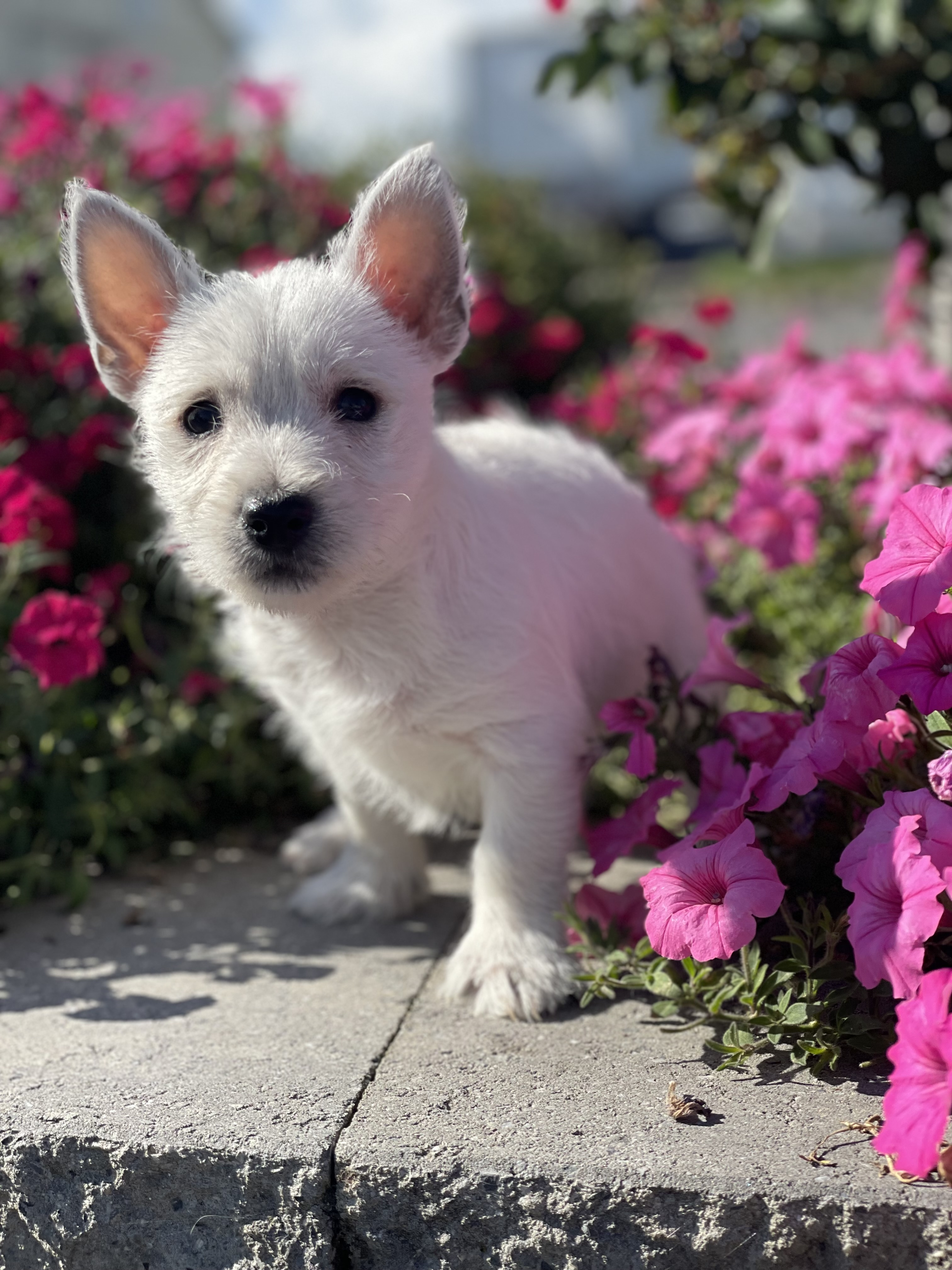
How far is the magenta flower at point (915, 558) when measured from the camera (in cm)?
209

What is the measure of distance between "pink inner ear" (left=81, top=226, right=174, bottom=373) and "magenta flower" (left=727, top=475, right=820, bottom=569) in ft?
5.93

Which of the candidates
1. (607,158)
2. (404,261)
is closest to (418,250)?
(404,261)

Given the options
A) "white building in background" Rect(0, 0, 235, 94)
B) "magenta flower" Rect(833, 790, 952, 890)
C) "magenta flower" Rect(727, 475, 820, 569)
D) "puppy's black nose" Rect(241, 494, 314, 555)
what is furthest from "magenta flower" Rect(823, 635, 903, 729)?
"white building in background" Rect(0, 0, 235, 94)

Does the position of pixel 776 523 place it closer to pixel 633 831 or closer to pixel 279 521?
pixel 633 831

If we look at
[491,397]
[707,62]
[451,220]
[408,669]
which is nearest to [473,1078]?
[408,669]

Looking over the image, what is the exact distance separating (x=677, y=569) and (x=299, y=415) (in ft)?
5.29

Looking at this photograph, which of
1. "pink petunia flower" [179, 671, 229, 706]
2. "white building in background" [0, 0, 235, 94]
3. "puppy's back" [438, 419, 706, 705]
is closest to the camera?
"puppy's back" [438, 419, 706, 705]

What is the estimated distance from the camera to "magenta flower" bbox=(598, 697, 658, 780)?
2.53 metres

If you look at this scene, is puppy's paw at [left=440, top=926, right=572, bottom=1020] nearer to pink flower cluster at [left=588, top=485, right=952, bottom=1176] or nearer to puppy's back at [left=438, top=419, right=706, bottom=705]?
pink flower cluster at [left=588, top=485, right=952, bottom=1176]

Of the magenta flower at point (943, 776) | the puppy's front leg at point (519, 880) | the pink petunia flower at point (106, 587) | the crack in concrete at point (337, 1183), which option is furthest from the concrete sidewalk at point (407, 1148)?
the pink petunia flower at point (106, 587)

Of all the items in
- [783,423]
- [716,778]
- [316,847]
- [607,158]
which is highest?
[607,158]

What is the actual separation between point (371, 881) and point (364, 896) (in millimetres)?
43

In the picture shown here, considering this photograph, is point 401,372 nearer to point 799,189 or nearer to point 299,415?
point 299,415

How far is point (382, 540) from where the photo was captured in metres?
2.39
